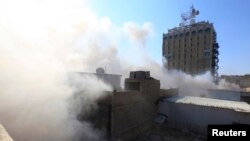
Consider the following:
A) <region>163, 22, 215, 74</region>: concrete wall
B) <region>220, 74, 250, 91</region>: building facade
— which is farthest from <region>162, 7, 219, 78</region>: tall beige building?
<region>220, 74, 250, 91</region>: building facade

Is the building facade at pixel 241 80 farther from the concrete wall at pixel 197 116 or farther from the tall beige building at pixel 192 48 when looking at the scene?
the concrete wall at pixel 197 116

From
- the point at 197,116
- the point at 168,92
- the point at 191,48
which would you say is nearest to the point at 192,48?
the point at 191,48

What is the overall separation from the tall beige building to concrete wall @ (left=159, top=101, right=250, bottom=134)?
2549 centimetres

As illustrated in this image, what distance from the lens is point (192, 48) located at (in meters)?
45.3

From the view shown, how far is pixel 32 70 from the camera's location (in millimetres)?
13602

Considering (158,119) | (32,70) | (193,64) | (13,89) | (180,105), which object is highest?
(193,64)

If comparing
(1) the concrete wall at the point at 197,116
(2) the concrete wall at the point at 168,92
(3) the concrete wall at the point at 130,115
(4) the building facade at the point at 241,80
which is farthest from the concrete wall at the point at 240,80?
(3) the concrete wall at the point at 130,115

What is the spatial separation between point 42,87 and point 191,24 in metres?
39.9

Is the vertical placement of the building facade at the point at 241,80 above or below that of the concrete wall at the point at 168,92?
above

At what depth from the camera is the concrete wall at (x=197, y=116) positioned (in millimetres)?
18266

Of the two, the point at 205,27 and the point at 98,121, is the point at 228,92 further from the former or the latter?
the point at 98,121

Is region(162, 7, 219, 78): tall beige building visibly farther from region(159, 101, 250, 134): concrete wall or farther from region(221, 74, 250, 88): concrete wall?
region(159, 101, 250, 134): concrete wall

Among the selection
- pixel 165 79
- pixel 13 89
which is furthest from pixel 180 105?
pixel 165 79

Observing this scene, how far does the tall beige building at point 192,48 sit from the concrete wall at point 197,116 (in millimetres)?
25492
